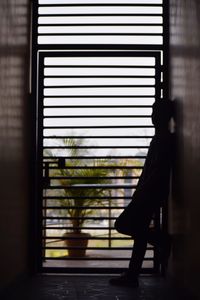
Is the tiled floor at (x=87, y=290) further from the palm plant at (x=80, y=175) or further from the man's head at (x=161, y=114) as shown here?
the man's head at (x=161, y=114)

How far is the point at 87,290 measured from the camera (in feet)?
16.3

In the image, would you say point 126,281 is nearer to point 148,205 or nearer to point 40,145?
point 148,205
